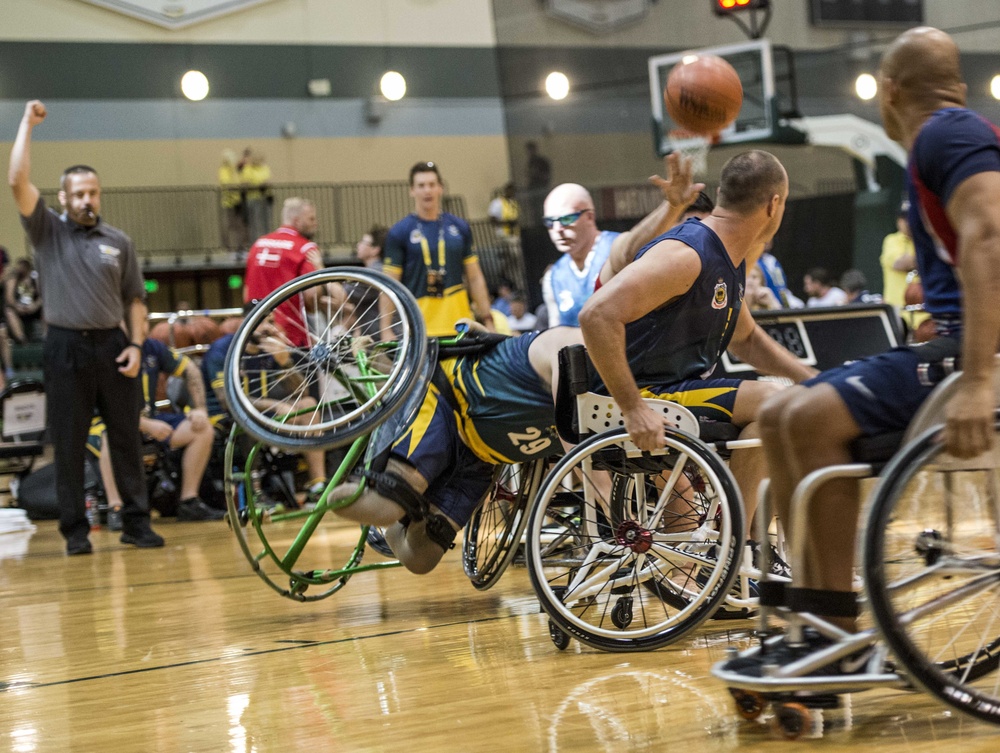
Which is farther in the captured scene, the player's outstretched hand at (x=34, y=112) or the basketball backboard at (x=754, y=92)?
the basketball backboard at (x=754, y=92)

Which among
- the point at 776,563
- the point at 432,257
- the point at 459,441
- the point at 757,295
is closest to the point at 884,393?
the point at 776,563

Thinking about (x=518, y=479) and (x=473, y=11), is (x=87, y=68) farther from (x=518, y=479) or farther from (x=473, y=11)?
(x=518, y=479)

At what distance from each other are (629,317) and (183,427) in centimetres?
520

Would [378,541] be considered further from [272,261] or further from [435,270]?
[272,261]

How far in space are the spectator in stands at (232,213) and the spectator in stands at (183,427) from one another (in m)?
8.92

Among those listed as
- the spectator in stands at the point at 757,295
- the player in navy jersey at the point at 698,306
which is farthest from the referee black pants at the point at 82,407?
the player in navy jersey at the point at 698,306

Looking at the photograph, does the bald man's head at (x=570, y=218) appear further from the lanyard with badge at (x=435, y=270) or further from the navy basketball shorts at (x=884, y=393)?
the navy basketball shorts at (x=884, y=393)

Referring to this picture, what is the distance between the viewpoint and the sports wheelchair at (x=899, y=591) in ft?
6.32

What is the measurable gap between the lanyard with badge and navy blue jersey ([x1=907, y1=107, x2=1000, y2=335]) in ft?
14.4

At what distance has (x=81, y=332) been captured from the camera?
5609 mm

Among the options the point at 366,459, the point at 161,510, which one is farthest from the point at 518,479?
the point at 161,510

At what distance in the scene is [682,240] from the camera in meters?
2.88

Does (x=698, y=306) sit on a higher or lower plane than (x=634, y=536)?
higher

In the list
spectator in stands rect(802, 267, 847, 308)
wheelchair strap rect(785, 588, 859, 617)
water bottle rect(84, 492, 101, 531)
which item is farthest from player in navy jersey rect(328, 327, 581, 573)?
spectator in stands rect(802, 267, 847, 308)
